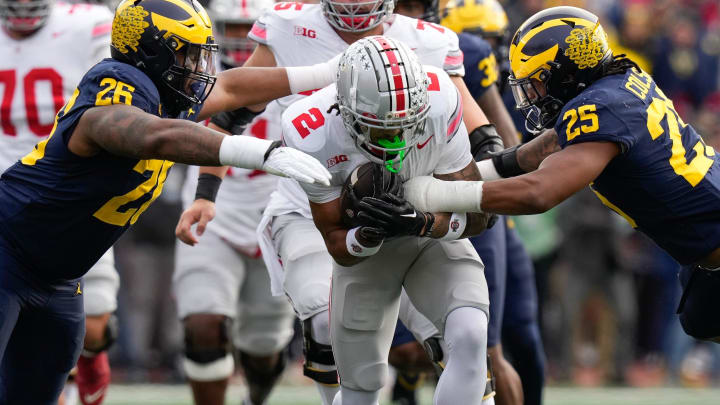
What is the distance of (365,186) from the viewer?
4.46 m

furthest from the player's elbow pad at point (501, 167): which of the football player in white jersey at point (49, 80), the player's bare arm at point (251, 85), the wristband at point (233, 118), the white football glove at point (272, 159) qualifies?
the football player in white jersey at point (49, 80)

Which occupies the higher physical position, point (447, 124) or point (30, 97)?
point (447, 124)

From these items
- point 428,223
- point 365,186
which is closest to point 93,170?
point 365,186

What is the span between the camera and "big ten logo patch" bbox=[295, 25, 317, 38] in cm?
550

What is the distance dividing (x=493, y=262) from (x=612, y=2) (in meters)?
5.30

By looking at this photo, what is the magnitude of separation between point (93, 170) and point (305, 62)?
1.38m

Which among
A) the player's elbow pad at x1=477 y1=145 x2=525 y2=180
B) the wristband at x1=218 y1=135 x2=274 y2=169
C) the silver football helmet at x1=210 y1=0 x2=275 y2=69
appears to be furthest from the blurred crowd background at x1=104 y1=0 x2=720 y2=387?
the wristband at x1=218 y1=135 x2=274 y2=169

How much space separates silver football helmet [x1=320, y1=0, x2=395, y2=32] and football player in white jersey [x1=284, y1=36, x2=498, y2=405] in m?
0.67

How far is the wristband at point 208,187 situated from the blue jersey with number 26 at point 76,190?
79 cm

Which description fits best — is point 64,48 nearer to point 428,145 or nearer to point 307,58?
point 307,58

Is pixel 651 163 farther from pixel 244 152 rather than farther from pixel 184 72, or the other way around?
pixel 184 72

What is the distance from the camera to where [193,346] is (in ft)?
20.7

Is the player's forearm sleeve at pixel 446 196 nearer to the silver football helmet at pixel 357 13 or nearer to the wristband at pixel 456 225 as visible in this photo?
the wristband at pixel 456 225

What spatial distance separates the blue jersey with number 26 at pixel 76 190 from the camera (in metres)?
4.41
